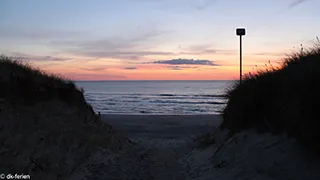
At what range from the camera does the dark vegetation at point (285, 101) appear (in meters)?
6.39

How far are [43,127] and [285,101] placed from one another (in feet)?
23.9

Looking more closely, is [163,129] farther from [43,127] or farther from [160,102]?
[160,102]

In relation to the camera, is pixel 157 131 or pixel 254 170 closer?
pixel 254 170

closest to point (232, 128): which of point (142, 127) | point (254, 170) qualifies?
point (254, 170)

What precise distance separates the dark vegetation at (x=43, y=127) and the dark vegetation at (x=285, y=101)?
4.53 meters

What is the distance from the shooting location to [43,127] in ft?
38.4

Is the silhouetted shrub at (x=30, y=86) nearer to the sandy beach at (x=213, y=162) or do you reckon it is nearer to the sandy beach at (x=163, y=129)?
the sandy beach at (x=213, y=162)

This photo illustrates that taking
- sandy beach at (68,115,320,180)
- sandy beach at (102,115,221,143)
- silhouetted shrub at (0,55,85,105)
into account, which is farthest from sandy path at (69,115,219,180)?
silhouetted shrub at (0,55,85,105)

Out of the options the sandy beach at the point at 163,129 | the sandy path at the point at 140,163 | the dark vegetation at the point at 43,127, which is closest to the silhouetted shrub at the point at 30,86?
the dark vegetation at the point at 43,127

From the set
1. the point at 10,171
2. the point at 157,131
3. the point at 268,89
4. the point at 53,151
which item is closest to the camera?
the point at 10,171

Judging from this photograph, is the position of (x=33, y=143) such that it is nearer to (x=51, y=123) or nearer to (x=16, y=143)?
(x=16, y=143)

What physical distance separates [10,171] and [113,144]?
5200mm

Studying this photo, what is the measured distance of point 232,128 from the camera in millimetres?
11664

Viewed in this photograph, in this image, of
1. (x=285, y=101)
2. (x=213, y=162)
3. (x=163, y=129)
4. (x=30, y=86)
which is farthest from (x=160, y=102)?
(x=285, y=101)
